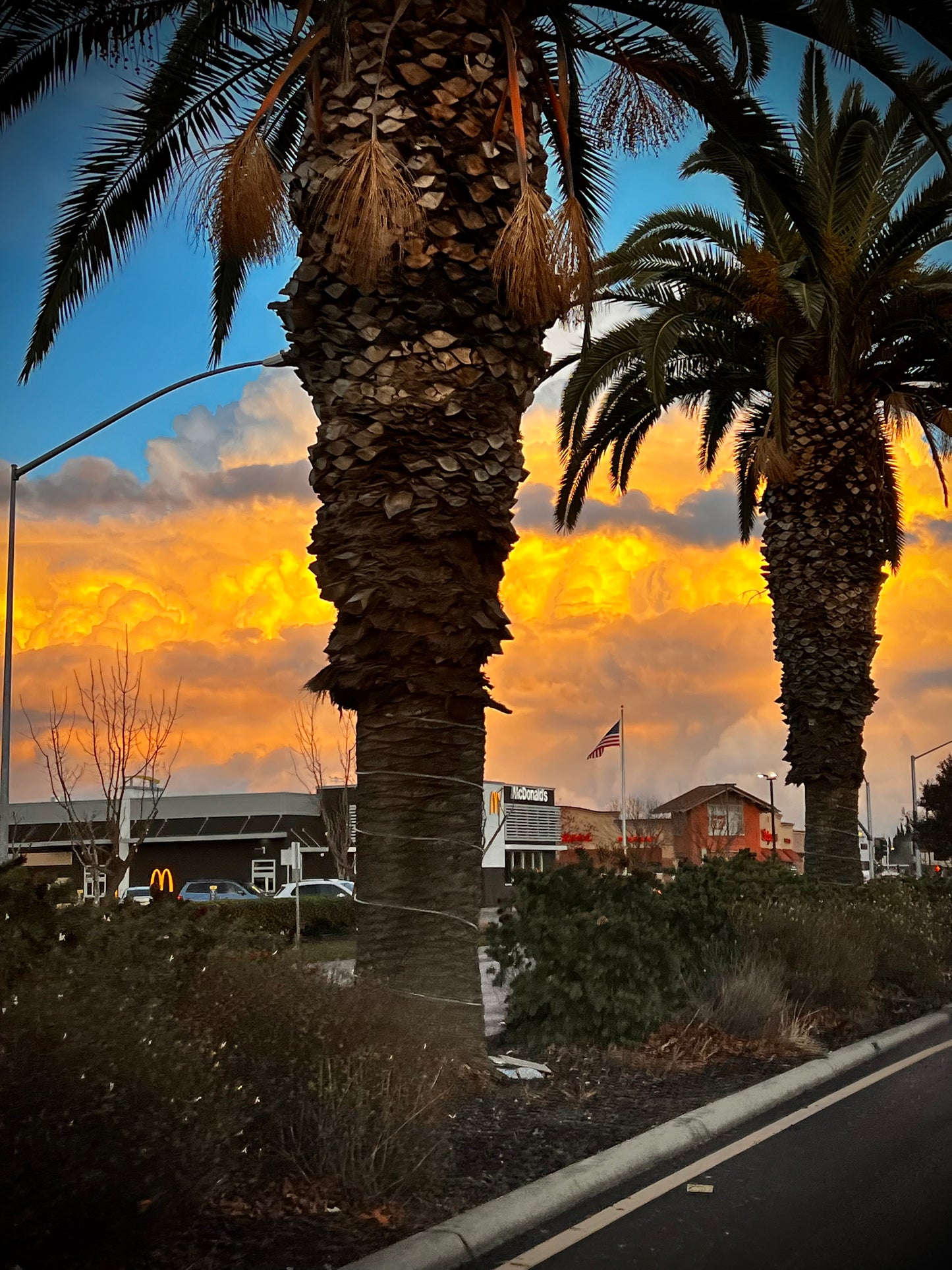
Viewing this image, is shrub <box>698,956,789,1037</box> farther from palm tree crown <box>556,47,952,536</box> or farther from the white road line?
palm tree crown <box>556,47,952,536</box>

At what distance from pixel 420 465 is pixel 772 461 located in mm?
8257

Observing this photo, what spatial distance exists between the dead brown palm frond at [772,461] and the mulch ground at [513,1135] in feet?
22.3

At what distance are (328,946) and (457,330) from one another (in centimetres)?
1779

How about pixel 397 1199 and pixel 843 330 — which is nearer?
pixel 397 1199

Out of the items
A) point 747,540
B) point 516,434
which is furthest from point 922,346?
point 516,434

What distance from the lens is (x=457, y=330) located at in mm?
9469

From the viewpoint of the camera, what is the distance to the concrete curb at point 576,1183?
213 inches

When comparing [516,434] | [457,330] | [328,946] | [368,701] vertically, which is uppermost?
[457,330]

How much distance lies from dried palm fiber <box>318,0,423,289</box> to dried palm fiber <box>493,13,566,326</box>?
66cm

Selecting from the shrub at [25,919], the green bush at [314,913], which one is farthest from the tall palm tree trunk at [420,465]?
the green bush at [314,913]

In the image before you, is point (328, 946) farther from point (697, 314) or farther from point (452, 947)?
point (452, 947)

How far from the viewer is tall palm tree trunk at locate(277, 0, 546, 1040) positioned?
9039mm

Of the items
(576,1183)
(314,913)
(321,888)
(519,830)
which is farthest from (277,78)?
(519,830)

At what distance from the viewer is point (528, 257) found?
29.8 ft
